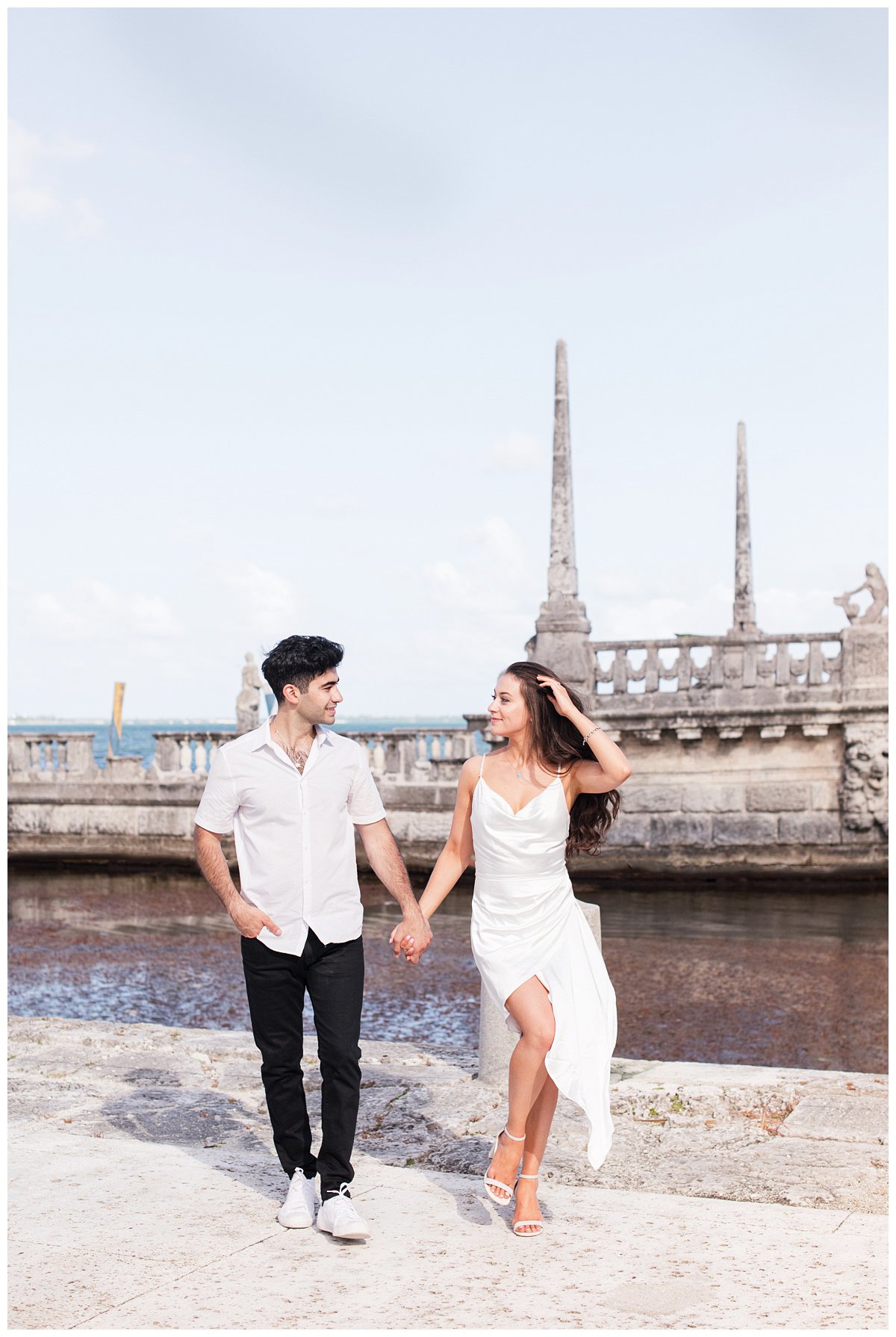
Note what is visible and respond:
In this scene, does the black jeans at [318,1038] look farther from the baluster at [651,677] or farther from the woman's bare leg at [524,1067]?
the baluster at [651,677]

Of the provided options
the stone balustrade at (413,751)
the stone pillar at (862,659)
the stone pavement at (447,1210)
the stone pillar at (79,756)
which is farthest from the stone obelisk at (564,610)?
the stone pavement at (447,1210)

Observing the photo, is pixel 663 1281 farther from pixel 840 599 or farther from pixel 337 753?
pixel 840 599

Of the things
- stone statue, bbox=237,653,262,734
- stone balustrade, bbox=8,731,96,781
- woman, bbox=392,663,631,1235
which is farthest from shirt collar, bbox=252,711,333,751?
stone balustrade, bbox=8,731,96,781

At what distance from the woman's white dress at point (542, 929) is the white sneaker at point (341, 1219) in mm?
748

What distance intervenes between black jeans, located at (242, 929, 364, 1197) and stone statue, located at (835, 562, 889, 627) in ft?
52.8

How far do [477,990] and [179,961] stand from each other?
10.6ft

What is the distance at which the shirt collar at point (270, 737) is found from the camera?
13.5 feet

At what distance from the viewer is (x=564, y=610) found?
18703 millimetres

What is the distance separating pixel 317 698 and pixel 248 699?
1681cm

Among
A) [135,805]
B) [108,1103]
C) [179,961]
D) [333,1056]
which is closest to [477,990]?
[179,961]

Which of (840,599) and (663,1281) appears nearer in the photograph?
(663,1281)

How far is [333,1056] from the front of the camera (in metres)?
4.00

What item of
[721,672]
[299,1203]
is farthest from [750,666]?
[299,1203]

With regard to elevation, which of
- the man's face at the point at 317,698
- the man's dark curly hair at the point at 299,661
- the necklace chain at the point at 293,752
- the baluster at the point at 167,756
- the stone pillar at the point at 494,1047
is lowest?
the stone pillar at the point at 494,1047
